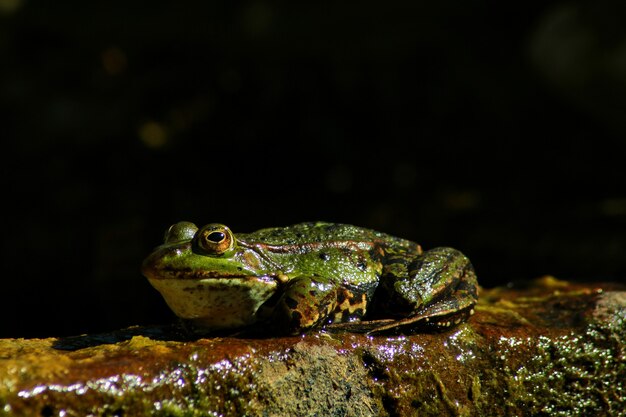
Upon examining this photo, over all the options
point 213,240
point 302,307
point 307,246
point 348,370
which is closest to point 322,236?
point 307,246

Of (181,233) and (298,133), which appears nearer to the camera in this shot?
(181,233)

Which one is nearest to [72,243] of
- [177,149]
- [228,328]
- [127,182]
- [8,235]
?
[8,235]

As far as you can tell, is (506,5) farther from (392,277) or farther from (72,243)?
(392,277)

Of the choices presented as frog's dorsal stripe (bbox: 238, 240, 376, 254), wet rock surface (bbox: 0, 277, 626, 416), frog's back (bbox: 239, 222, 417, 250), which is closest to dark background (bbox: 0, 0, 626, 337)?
wet rock surface (bbox: 0, 277, 626, 416)

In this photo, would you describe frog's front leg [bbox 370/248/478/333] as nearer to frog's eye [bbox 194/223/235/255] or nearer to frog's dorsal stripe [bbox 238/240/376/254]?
frog's dorsal stripe [bbox 238/240/376/254]

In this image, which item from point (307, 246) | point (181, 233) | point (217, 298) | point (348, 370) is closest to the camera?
point (348, 370)

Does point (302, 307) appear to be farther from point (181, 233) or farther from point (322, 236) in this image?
point (181, 233)
